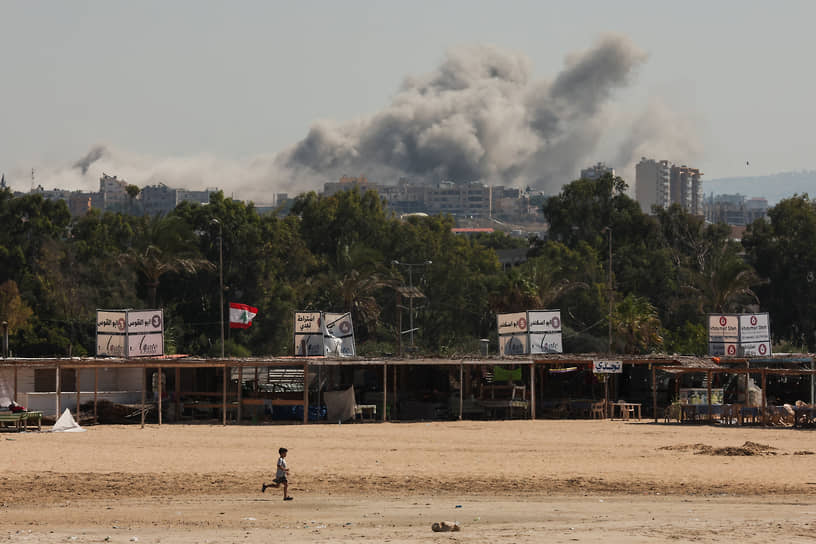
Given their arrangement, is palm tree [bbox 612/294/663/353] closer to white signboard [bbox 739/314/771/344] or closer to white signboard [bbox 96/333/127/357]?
white signboard [bbox 739/314/771/344]

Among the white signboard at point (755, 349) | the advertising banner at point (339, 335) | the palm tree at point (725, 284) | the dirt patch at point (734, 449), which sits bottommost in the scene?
the dirt patch at point (734, 449)

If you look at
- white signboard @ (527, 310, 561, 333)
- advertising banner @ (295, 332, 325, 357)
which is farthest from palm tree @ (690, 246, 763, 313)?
advertising banner @ (295, 332, 325, 357)

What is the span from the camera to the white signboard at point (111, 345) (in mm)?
46719

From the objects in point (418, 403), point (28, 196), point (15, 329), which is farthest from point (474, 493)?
point (28, 196)

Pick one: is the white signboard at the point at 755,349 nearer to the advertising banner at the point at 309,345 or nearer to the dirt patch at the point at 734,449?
the dirt patch at the point at 734,449

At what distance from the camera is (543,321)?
49844 mm

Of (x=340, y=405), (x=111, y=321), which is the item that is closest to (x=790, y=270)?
(x=340, y=405)

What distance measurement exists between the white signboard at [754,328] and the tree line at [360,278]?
19.6 meters

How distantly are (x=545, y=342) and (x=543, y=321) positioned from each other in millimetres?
879

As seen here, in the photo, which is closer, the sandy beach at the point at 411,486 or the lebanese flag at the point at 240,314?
the sandy beach at the point at 411,486

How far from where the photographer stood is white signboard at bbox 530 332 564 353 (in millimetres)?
49375

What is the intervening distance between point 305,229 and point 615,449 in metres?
57.9

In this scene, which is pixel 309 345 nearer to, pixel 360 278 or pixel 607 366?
pixel 607 366

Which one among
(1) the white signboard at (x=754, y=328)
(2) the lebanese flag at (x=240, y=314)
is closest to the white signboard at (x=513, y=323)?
(1) the white signboard at (x=754, y=328)
